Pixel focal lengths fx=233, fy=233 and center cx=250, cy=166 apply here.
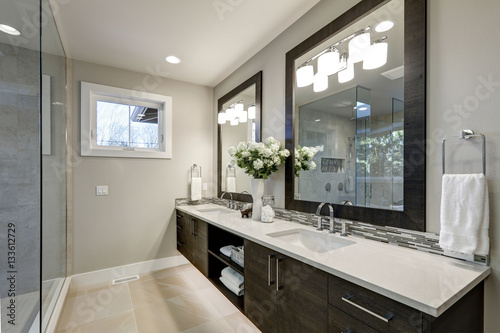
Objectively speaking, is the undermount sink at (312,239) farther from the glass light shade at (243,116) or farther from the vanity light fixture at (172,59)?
the vanity light fixture at (172,59)

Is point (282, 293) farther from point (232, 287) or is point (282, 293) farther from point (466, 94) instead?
point (466, 94)

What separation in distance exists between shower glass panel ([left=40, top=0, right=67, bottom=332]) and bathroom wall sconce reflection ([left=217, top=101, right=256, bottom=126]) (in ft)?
5.60

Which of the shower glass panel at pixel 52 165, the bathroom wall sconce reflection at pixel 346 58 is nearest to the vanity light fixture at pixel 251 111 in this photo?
the bathroom wall sconce reflection at pixel 346 58

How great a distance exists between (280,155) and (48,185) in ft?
6.14

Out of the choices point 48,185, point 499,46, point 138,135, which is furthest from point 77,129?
point 499,46

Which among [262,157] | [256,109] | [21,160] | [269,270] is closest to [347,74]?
[262,157]

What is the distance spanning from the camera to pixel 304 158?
1.95 meters

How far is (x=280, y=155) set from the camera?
6.59 ft

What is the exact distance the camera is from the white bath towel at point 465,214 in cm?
96

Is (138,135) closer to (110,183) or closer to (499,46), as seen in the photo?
(110,183)

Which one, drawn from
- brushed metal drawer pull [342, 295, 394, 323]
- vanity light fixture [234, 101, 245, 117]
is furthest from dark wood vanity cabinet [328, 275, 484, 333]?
vanity light fixture [234, 101, 245, 117]

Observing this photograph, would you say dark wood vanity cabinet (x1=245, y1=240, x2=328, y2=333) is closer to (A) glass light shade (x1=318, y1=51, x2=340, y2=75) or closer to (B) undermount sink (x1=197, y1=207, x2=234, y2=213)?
(B) undermount sink (x1=197, y1=207, x2=234, y2=213)

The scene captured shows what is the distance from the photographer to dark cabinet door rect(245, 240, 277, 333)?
4.43 feet

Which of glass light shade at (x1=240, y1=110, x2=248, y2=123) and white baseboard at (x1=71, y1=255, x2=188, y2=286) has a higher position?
glass light shade at (x1=240, y1=110, x2=248, y2=123)
